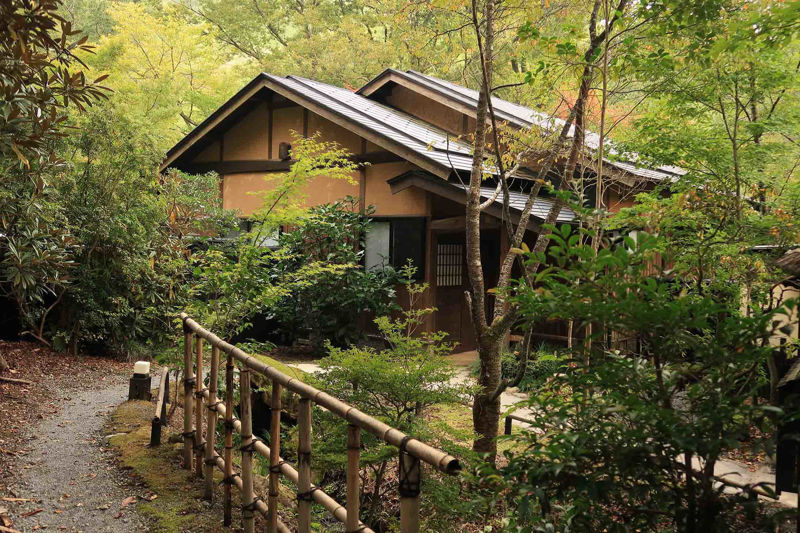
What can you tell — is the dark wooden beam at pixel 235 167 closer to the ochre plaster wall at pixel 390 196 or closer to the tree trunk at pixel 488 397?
the ochre plaster wall at pixel 390 196

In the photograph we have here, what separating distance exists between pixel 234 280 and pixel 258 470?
5.96 ft

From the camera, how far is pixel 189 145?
47.0 ft

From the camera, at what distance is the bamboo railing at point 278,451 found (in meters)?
2.27

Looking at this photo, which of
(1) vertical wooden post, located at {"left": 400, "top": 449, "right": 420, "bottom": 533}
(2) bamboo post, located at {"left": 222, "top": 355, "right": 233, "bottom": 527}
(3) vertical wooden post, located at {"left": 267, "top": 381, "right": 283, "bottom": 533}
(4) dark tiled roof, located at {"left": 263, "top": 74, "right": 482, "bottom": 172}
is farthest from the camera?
(4) dark tiled roof, located at {"left": 263, "top": 74, "right": 482, "bottom": 172}

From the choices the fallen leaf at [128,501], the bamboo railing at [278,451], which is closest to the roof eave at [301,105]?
the bamboo railing at [278,451]

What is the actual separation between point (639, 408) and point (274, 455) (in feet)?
7.06

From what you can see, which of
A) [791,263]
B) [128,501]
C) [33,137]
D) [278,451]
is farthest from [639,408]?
[33,137]

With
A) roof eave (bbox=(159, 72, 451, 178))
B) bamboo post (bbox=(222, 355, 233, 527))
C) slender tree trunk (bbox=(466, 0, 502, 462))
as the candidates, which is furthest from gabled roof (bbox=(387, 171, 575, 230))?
bamboo post (bbox=(222, 355, 233, 527))

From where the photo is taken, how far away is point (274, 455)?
137 inches

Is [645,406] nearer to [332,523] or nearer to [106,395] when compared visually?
[332,523]

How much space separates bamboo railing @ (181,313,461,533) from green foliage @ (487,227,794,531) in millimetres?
297

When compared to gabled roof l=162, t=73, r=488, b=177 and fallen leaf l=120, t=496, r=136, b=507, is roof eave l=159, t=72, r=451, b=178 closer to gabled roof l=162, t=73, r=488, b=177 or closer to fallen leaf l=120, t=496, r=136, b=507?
gabled roof l=162, t=73, r=488, b=177

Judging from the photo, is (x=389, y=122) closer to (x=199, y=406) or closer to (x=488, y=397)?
(x=488, y=397)

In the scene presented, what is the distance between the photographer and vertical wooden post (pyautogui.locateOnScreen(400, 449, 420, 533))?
226 cm
